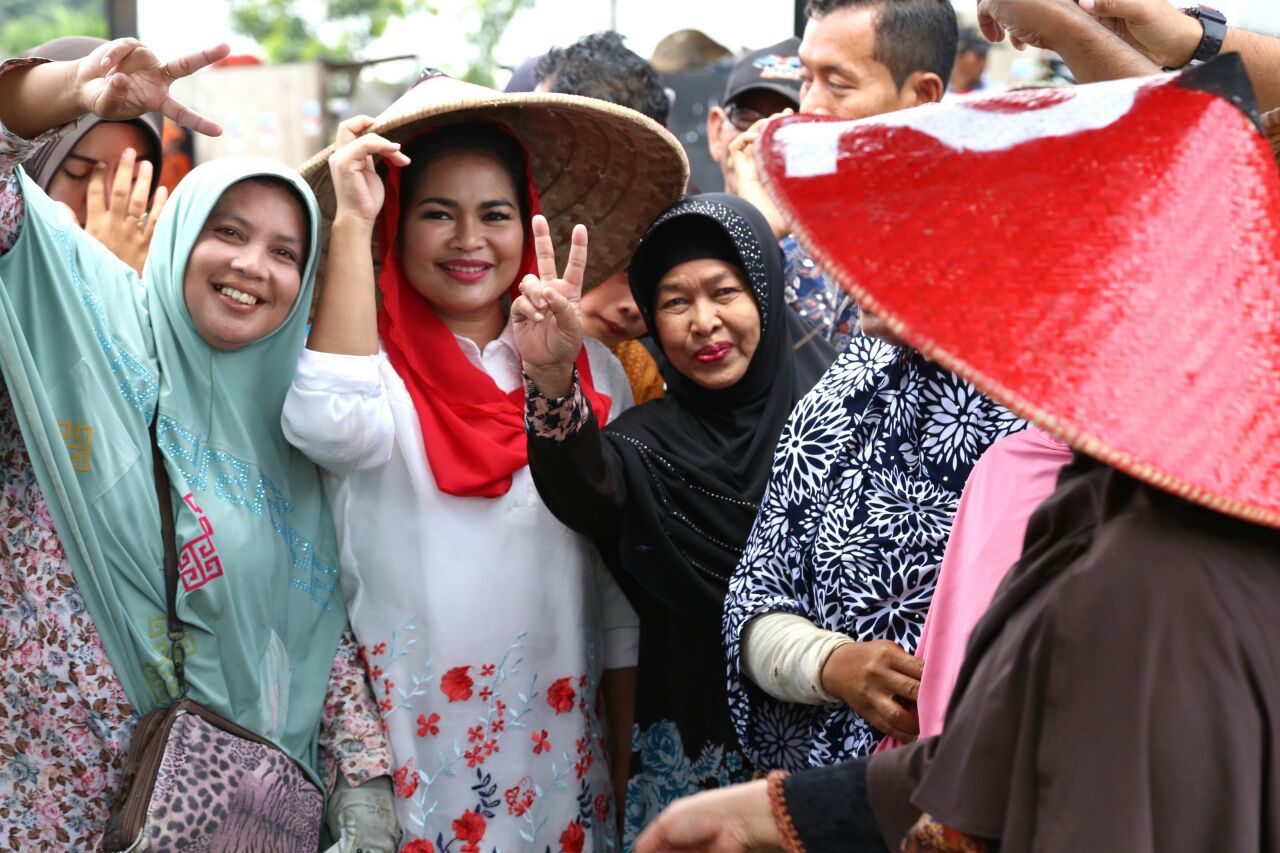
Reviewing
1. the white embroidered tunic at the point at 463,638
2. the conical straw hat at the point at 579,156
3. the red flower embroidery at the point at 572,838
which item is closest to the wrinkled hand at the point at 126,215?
the conical straw hat at the point at 579,156

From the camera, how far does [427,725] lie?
2518mm

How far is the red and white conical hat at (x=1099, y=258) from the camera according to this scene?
1113 mm

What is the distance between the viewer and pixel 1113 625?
44.8 inches

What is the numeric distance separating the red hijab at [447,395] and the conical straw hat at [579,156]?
0.18 m

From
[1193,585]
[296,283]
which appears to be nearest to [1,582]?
[296,283]

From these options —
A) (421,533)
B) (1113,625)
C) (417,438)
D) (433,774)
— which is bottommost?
(433,774)

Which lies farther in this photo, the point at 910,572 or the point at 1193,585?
the point at 910,572

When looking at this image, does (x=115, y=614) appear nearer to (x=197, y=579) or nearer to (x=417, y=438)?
(x=197, y=579)

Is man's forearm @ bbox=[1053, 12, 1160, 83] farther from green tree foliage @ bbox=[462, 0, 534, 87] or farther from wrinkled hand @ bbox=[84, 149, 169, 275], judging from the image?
green tree foliage @ bbox=[462, 0, 534, 87]

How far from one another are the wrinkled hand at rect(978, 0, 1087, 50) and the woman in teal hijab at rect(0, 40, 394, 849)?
3.99 feet

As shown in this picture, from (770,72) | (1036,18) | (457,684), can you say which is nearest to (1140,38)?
(1036,18)

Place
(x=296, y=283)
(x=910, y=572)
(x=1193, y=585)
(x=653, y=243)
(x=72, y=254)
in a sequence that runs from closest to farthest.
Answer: (x=1193, y=585) → (x=910, y=572) → (x=72, y=254) → (x=296, y=283) → (x=653, y=243)

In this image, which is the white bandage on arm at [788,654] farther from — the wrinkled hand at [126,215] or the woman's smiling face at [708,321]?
the wrinkled hand at [126,215]

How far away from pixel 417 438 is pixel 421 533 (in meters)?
0.19
